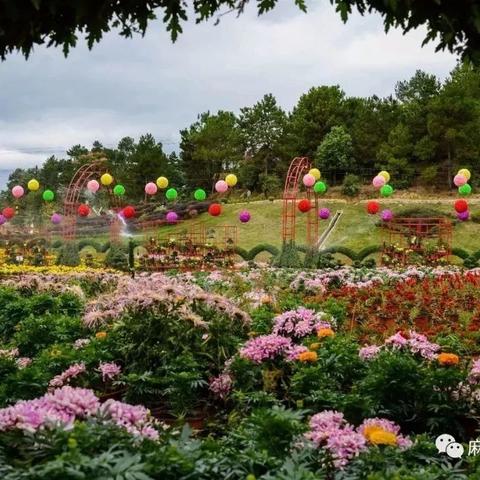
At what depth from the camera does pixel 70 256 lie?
19766 millimetres

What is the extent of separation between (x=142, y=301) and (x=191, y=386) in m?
0.77

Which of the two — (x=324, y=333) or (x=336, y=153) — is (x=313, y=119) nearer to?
(x=336, y=153)

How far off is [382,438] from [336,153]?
1433 inches

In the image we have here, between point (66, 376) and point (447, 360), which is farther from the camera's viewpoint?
point (66, 376)

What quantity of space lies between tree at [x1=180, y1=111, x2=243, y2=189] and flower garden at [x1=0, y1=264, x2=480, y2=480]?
118 feet

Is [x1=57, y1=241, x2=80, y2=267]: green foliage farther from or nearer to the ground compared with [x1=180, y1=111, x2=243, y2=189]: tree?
nearer to the ground

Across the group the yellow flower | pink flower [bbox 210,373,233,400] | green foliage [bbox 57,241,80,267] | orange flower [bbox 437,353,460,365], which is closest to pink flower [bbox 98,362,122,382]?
pink flower [bbox 210,373,233,400]

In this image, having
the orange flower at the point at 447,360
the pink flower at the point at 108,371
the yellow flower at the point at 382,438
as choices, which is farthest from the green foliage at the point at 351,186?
the yellow flower at the point at 382,438

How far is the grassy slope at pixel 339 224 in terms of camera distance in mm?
28312

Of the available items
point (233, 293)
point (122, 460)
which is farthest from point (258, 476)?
point (233, 293)

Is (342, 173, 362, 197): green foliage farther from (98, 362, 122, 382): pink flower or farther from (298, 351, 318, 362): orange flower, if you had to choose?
(298, 351, 318, 362): orange flower

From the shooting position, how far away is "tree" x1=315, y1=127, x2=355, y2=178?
38438mm

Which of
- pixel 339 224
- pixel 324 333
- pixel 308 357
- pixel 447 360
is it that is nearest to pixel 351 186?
pixel 339 224

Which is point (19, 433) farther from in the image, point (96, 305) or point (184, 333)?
point (96, 305)
